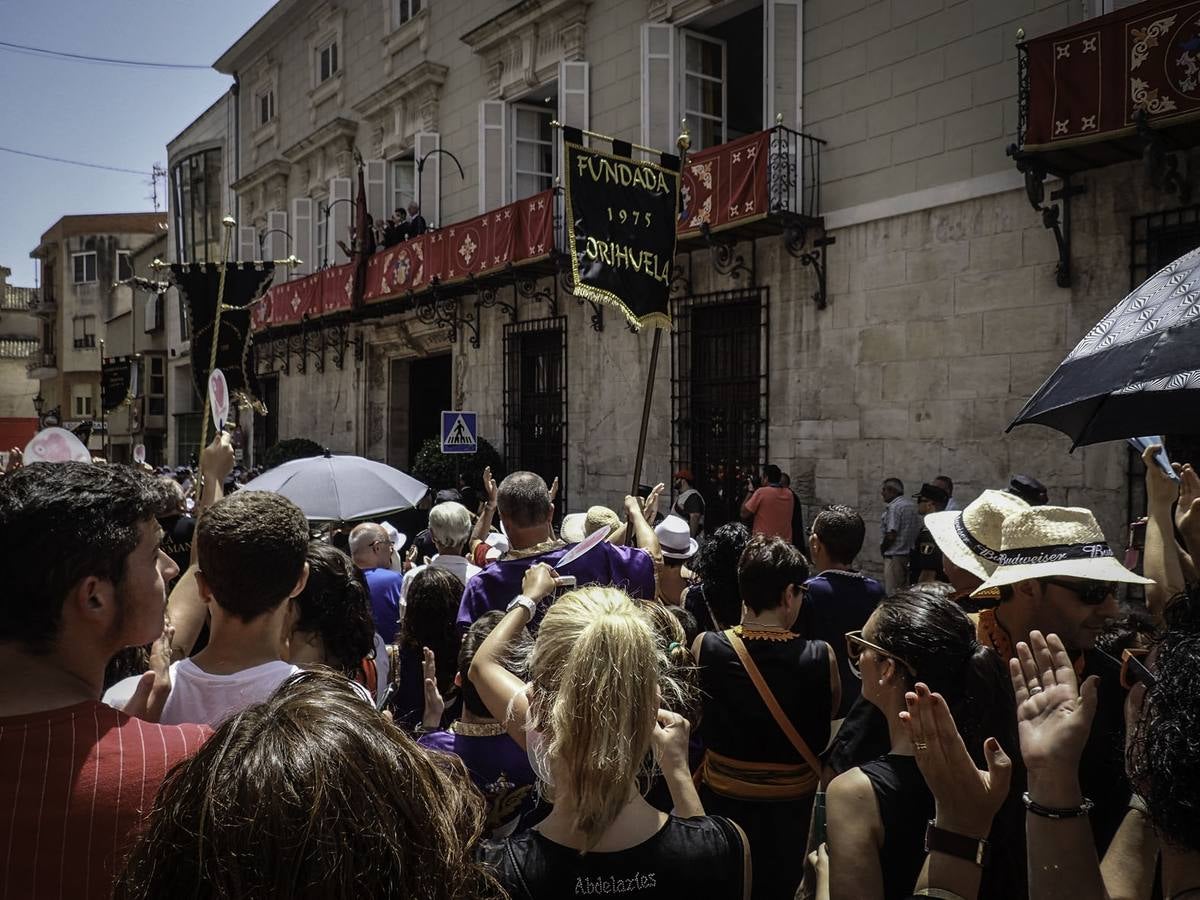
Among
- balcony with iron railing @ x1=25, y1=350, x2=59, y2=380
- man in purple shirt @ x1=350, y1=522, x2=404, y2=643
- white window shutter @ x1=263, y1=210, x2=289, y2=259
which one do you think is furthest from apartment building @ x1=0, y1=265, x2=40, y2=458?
man in purple shirt @ x1=350, y1=522, x2=404, y2=643

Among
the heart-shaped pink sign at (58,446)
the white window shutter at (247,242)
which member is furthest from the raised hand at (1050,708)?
the white window shutter at (247,242)

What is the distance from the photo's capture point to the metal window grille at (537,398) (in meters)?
14.3

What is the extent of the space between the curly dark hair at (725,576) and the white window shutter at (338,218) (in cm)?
1743

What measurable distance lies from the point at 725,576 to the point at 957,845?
6.87 ft

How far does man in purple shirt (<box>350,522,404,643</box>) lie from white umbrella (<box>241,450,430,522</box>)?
3.25 ft

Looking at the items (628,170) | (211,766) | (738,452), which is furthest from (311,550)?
(738,452)

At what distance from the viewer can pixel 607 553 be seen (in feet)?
12.5

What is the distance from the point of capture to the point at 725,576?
3781 millimetres

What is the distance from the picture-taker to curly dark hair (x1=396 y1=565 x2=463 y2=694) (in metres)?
3.30

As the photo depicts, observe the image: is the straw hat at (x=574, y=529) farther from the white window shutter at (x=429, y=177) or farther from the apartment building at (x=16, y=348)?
the apartment building at (x=16, y=348)

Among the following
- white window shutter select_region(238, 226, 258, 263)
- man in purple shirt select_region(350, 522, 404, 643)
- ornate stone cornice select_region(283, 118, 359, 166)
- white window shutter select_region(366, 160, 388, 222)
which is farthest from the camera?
white window shutter select_region(238, 226, 258, 263)

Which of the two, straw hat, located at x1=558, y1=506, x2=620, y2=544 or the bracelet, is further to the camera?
straw hat, located at x1=558, y1=506, x2=620, y2=544

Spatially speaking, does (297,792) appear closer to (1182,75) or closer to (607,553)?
(607,553)

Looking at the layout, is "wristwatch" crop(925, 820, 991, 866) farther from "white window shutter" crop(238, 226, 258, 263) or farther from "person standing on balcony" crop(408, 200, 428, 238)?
"white window shutter" crop(238, 226, 258, 263)
